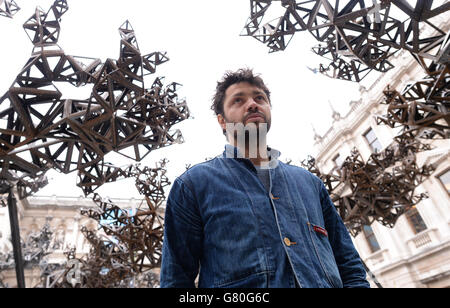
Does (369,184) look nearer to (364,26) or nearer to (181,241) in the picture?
(364,26)

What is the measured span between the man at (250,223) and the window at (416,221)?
19522mm

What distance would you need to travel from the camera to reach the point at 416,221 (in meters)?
17.2

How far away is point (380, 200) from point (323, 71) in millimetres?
4918

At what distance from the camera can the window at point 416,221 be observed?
55.4 ft

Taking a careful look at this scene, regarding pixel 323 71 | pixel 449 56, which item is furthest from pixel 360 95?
pixel 449 56

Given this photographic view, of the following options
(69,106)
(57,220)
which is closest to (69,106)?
(69,106)

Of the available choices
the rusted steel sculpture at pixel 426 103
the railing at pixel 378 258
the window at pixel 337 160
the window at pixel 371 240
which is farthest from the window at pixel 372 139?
the rusted steel sculpture at pixel 426 103

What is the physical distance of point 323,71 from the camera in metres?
6.71

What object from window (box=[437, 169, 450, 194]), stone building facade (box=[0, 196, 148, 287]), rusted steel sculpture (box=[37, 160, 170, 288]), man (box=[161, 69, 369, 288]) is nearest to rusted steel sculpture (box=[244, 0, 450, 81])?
man (box=[161, 69, 369, 288])

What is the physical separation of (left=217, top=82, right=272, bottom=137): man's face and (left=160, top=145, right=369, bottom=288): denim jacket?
250mm

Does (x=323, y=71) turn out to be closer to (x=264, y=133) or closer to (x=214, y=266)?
(x=264, y=133)

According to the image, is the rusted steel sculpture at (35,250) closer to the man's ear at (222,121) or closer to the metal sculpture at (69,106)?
the metal sculpture at (69,106)

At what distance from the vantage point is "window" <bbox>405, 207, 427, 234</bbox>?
16.9 m

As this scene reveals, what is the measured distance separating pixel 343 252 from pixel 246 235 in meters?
0.80
